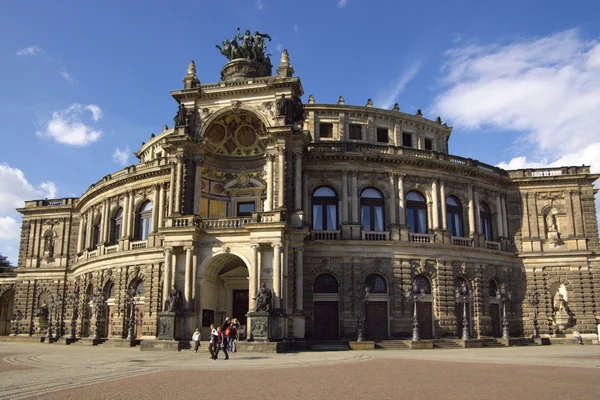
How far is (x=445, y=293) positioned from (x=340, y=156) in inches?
525

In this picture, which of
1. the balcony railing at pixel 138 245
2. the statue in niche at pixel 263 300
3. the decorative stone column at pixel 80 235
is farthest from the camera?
the decorative stone column at pixel 80 235

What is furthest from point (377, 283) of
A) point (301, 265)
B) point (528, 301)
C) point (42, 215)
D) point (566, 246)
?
point (42, 215)

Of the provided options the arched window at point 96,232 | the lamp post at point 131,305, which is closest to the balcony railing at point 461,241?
the lamp post at point 131,305

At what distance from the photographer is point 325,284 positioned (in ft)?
141

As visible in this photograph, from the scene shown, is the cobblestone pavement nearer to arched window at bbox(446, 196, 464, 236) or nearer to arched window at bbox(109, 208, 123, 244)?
arched window at bbox(446, 196, 464, 236)

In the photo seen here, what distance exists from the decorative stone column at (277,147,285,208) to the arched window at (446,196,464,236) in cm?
1551

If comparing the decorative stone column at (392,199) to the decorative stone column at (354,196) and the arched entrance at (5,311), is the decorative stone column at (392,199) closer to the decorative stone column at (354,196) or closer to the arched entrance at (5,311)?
the decorative stone column at (354,196)

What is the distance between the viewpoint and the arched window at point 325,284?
140ft

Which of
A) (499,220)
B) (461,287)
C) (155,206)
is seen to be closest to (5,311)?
(155,206)

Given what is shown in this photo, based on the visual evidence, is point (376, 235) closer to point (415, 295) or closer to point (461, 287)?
point (415, 295)

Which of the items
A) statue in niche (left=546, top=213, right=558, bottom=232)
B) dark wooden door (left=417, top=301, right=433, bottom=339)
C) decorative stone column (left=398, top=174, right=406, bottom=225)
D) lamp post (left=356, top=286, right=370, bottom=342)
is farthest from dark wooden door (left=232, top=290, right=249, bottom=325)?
statue in niche (left=546, top=213, right=558, bottom=232)

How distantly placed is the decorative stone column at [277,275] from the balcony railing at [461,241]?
54.1 ft

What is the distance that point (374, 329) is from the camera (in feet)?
139

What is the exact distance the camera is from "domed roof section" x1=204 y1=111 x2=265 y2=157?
42.8m
